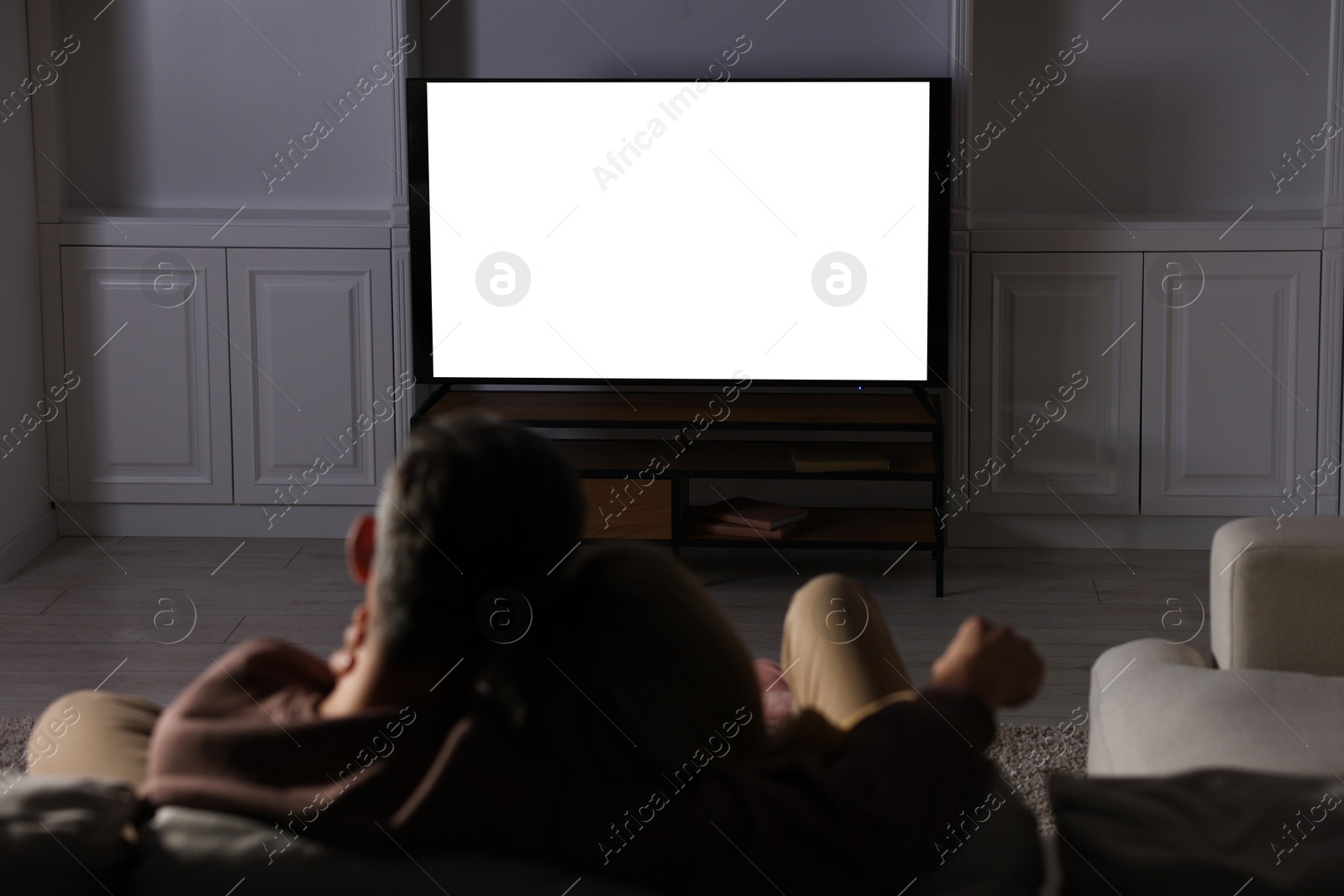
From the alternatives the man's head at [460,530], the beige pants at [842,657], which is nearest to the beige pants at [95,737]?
the man's head at [460,530]

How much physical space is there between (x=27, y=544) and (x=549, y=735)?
3272 mm

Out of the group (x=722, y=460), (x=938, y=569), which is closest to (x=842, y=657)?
(x=938, y=569)

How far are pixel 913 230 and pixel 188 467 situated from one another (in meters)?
2.20

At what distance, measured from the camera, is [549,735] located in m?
0.91

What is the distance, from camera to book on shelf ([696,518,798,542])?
3.42 m

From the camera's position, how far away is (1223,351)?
11.9 feet

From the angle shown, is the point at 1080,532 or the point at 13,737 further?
the point at 1080,532

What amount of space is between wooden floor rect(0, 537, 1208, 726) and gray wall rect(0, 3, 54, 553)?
0.20 m

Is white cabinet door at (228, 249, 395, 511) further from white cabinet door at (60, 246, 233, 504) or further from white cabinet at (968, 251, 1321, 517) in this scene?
white cabinet at (968, 251, 1321, 517)

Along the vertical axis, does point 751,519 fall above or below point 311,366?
below

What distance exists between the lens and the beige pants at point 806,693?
4.19 feet

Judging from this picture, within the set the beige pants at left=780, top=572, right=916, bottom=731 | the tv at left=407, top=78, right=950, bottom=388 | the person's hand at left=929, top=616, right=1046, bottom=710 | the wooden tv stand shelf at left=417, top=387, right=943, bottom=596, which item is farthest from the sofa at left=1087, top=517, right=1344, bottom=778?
the tv at left=407, top=78, right=950, bottom=388

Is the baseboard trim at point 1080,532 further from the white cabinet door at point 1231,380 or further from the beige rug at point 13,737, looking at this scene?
the beige rug at point 13,737

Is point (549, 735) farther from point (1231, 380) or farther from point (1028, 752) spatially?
point (1231, 380)
